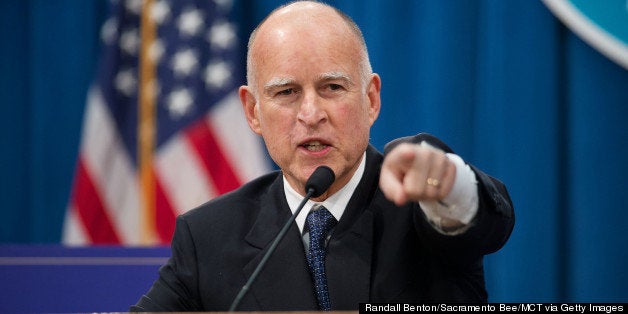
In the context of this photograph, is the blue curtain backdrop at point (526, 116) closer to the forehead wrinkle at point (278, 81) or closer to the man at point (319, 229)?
the man at point (319, 229)

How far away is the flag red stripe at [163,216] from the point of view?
2.80 m

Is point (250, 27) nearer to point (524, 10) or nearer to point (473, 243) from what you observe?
point (524, 10)

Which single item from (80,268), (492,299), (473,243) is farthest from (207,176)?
(473,243)

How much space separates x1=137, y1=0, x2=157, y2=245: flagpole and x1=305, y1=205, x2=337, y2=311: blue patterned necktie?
149 cm

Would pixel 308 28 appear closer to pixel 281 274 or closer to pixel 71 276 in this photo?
pixel 281 274

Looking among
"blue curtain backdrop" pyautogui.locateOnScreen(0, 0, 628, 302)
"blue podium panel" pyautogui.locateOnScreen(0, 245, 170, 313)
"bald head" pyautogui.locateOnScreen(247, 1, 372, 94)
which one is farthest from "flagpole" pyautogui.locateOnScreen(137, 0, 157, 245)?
"bald head" pyautogui.locateOnScreen(247, 1, 372, 94)

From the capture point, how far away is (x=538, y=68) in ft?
8.04

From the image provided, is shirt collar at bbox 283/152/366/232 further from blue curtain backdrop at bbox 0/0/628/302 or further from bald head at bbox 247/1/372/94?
blue curtain backdrop at bbox 0/0/628/302

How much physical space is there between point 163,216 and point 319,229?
1488mm

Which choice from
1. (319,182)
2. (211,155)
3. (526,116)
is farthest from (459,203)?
(211,155)

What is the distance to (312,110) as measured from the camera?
1.38 meters

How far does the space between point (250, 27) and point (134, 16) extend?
0.45m

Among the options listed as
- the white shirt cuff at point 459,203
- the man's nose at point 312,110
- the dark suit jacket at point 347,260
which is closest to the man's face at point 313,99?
the man's nose at point 312,110

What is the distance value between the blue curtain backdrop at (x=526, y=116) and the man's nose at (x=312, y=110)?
1.24 meters
